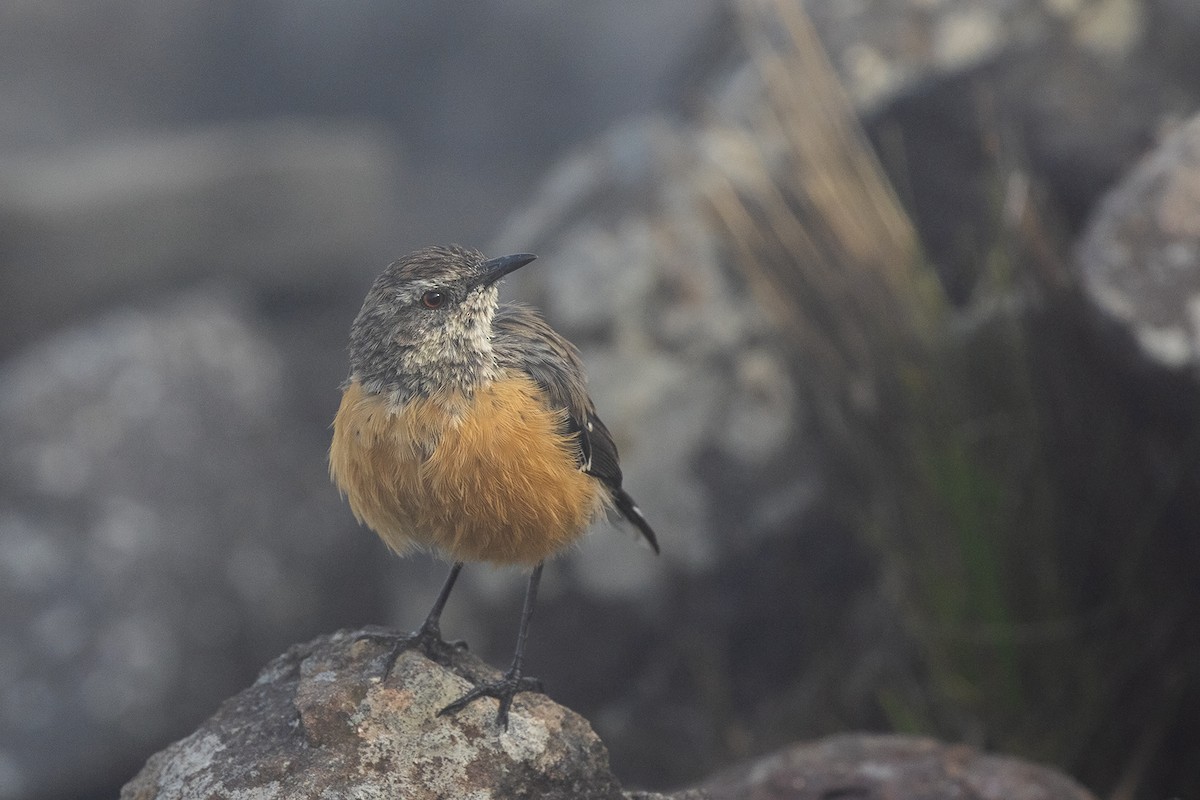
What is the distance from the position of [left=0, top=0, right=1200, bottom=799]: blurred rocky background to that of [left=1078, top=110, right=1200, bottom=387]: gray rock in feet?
0.04

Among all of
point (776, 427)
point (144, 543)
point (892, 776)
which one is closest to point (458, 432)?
point (892, 776)

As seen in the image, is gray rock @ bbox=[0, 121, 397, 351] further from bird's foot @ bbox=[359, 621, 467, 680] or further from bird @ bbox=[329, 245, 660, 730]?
bird's foot @ bbox=[359, 621, 467, 680]

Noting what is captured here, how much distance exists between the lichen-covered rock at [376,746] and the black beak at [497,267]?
1.17 metres

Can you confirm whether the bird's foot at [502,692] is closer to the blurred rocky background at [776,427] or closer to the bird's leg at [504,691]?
the bird's leg at [504,691]

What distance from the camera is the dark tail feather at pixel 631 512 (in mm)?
4406

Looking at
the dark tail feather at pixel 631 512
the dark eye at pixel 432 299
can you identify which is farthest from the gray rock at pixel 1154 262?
the dark eye at pixel 432 299

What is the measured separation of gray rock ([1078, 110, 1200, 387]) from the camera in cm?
438

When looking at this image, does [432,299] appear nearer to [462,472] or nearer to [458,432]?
[458,432]

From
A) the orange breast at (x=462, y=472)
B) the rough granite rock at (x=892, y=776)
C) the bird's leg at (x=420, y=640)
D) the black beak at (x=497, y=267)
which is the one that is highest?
the black beak at (x=497, y=267)

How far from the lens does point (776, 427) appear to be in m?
6.82

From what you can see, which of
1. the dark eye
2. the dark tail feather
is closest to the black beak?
the dark eye

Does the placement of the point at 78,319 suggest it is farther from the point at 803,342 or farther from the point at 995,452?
the point at 995,452

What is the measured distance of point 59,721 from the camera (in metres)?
8.22

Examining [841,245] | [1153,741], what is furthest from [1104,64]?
[1153,741]
